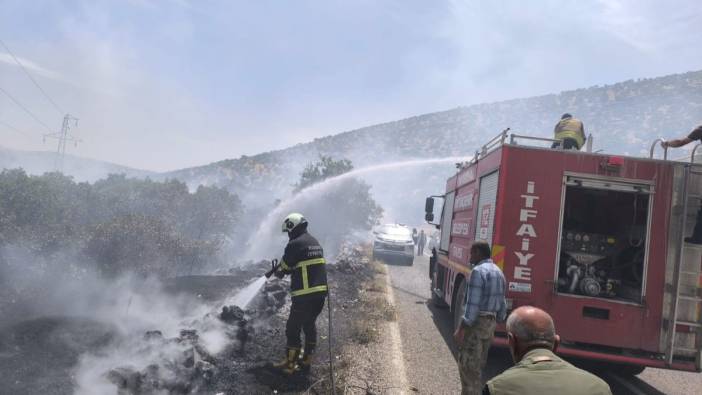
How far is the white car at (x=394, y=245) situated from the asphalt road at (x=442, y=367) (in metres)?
9.14

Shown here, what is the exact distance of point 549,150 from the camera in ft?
19.8

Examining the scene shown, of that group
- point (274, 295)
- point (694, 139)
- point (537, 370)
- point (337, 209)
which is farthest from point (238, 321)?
point (337, 209)

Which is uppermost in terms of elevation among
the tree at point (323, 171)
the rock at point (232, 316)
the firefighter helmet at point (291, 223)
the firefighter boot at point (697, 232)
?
the tree at point (323, 171)

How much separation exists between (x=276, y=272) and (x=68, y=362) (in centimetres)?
276

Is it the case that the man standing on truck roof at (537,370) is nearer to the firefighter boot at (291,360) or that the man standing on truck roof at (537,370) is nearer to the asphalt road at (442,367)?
the asphalt road at (442,367)

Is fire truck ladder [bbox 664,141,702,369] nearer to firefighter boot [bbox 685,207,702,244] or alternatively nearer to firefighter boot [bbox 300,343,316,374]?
firefighter boot [bbox 685,207,702,244]

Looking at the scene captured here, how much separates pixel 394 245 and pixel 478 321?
15087 millimetres

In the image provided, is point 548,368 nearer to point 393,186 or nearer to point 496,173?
point 496,173

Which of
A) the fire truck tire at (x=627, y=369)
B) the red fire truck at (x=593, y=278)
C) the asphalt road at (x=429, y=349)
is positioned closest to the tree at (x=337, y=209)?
the asphalt road at (x=429, y=349)

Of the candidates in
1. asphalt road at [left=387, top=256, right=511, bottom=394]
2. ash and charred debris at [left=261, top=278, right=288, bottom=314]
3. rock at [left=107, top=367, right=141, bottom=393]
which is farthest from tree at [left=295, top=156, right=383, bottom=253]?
rock at [left=107, top=367, right=141, bottom=393]

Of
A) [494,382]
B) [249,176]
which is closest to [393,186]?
[249,176]

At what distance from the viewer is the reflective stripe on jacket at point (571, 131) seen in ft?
23.6

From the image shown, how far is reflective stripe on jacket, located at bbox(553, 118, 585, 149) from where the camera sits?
7199 millimetres

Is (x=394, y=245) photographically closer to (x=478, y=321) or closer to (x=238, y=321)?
(x=238, y=321)
